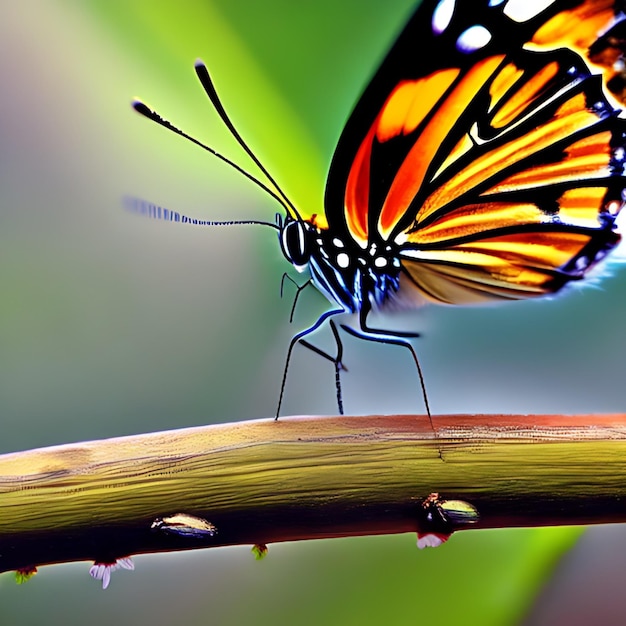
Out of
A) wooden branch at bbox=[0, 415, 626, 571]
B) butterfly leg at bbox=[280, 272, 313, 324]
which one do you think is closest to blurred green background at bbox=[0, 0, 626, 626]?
butterfly leg at bbox=[280, 272, 313, 324]

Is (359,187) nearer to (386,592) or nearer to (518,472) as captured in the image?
(518,472)

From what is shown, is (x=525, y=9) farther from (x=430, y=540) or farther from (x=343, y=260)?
(x=430, y=540)

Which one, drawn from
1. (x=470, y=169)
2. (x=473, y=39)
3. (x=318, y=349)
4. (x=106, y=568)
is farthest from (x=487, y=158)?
(x=106, y=568)

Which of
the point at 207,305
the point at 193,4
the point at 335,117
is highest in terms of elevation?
the point at 193,4

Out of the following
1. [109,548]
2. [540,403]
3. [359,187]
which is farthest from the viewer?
[540,403]

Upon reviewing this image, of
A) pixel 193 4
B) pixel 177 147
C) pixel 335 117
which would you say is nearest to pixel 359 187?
pixel 335 117

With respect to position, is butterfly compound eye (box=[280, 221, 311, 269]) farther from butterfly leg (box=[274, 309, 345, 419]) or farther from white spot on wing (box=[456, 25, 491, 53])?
white spot on wing (box=[456, 25, 491, 53])

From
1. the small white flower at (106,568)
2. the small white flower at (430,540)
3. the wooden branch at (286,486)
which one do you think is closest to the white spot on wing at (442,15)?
the wooden branch at (286,486)
